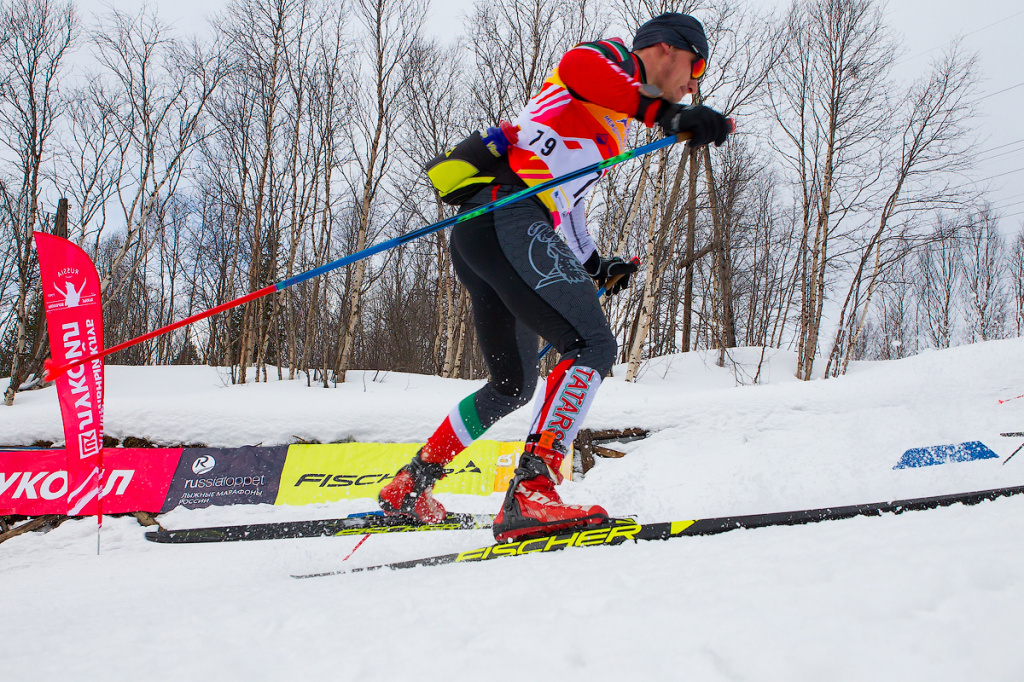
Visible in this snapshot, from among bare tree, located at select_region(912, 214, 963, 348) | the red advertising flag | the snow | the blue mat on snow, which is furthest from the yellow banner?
bare tree, located at select_region(912, 214, 963, 348)

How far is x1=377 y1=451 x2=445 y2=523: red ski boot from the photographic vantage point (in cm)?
222

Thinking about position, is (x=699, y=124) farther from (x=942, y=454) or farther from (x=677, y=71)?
(x=942, y=454)

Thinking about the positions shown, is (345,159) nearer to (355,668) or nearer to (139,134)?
(139,134)

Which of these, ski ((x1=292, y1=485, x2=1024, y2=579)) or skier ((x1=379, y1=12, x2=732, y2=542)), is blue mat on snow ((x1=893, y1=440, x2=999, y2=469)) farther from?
skier ((x1=379, y1=12, x2=732, y2=542))

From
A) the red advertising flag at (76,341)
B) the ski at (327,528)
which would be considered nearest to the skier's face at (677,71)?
the ski at (327,528)

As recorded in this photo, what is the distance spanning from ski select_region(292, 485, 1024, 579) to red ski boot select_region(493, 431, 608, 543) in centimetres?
11

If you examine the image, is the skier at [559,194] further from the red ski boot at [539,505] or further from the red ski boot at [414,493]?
Result: the red ski boot at [414,493]

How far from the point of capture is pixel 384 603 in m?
1.03

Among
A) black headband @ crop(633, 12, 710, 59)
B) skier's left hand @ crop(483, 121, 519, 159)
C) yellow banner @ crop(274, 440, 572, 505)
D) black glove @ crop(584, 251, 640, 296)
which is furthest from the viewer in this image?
yellow banner @ crop(274, 440, 572, 505)

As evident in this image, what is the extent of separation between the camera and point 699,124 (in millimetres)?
1621

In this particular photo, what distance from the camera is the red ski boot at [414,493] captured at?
222cm

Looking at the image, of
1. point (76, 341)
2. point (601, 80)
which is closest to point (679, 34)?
point (601, 80)

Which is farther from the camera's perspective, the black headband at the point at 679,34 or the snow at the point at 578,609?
the black headband at the point at 679,34

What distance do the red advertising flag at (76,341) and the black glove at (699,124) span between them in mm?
3693
